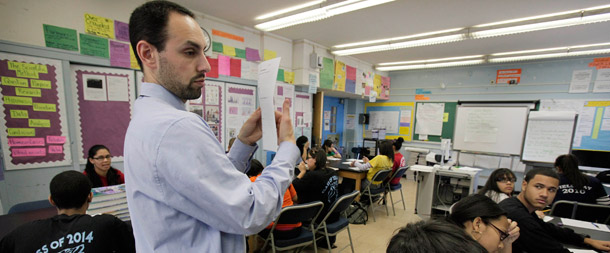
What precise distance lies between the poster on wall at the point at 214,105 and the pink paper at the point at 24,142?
5.05 ft

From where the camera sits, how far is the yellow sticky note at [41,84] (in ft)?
6.80

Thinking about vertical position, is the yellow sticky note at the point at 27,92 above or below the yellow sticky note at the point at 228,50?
below

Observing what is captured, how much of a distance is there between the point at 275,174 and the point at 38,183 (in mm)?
2928

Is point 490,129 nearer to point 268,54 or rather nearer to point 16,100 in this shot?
point 268,54

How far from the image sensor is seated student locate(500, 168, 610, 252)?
1.46 m

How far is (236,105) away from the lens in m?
3.63

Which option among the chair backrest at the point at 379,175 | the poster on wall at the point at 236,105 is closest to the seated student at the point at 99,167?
the poster on wall at the point at 236,105

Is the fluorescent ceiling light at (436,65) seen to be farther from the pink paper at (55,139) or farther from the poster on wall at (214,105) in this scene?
the pink paper at (55,139)

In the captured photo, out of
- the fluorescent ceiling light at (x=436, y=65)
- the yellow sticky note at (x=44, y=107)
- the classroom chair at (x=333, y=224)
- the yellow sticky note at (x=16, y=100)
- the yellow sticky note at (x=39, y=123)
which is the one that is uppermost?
the fluorescent ceiling light at (x=436, y=65)

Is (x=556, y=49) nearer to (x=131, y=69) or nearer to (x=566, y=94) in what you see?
(x=566, y=94)

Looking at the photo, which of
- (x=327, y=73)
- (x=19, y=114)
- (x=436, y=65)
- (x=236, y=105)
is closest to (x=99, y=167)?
(x=19, y=114)

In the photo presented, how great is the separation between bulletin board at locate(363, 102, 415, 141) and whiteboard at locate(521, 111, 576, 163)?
234 cm

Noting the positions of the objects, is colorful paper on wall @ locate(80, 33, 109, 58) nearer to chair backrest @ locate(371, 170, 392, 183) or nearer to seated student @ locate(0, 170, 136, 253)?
seated student @ locate(0, 170, 136, 253)

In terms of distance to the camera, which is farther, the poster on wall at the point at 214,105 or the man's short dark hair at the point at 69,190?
the poster on wall at the point at 214,105
